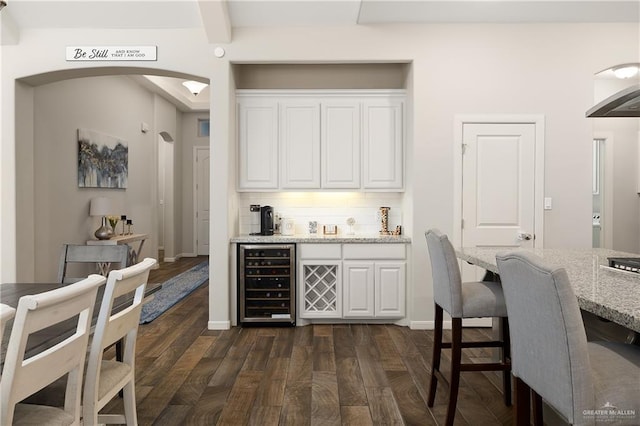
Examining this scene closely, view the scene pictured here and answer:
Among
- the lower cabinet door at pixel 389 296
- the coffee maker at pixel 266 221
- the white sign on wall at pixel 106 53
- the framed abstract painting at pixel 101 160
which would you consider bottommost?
the lower cabinet door at pixel 389 296

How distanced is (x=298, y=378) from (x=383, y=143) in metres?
2.60

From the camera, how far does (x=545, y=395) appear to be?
4.52 feet

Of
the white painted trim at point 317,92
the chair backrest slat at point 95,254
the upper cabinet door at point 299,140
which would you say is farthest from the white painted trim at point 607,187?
the chair backrest slat at point 95,254

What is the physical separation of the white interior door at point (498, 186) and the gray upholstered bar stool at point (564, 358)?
9.40 feet

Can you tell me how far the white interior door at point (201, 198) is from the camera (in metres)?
9.80

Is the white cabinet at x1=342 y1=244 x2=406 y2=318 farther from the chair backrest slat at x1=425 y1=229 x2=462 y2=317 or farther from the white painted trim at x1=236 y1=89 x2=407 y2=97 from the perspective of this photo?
the chair backrest slat at x1=425 y1=229 x2=462 y2=317

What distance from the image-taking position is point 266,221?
187 inches

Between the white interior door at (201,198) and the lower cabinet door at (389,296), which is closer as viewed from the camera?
the lower cabinet door at (389,296)

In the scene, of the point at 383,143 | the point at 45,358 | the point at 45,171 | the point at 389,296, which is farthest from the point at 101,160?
the point at 45,358

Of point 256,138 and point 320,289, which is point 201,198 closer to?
point 256,138

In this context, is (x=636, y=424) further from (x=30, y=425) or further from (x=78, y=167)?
(x=78, y=167)

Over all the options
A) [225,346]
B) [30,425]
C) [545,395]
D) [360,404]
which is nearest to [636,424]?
[545,395]

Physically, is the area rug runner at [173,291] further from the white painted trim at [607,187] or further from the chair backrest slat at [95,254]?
the white painted trim at [607,187]

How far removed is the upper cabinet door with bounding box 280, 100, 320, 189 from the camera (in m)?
4.63
